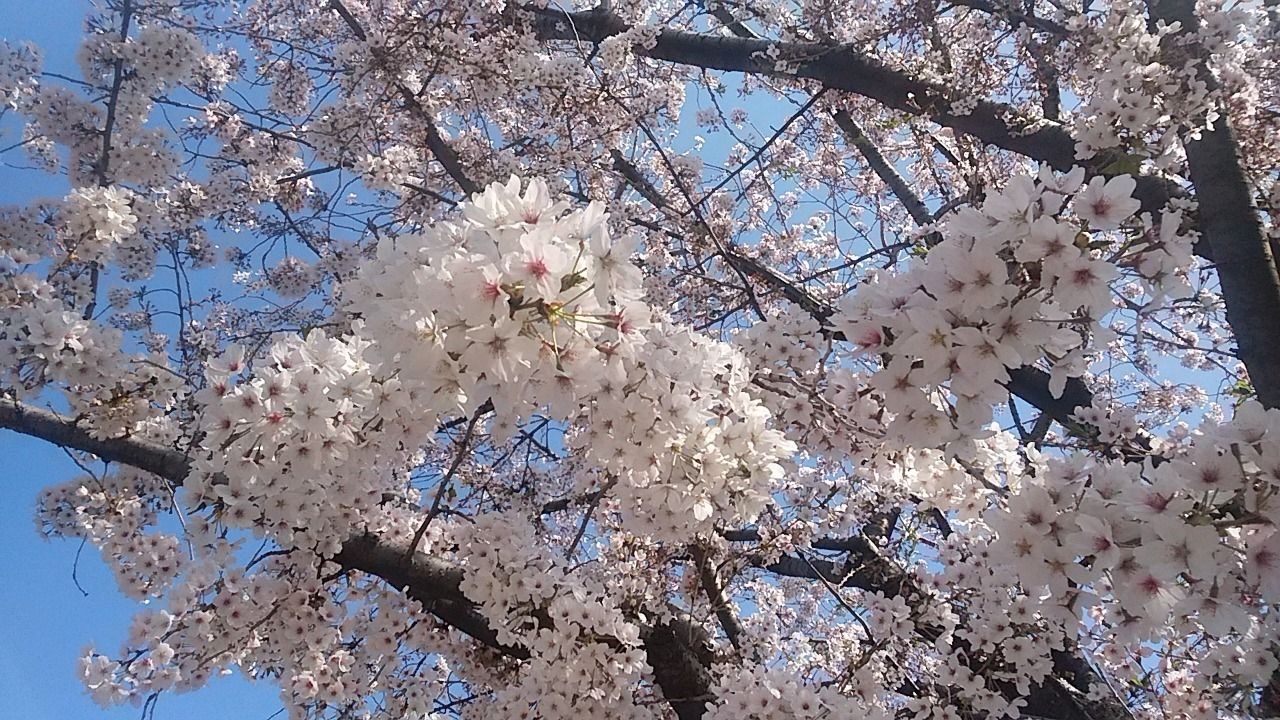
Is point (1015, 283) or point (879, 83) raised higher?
point (879, 83)

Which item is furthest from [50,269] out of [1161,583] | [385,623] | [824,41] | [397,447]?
[1161,583]

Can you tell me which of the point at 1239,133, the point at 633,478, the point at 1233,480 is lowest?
the point at 1233,480

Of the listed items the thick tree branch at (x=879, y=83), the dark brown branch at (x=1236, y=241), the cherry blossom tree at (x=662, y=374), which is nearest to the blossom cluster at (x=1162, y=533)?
the cherry blossom tree at (x=662, y=374)

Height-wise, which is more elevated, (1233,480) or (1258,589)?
(1233,480)

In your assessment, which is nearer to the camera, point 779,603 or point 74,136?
point 74,136

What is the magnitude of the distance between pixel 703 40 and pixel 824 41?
109 cm

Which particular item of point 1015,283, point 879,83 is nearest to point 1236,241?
point 1015,283

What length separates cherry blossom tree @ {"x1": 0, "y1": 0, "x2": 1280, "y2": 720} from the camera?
4.59ft

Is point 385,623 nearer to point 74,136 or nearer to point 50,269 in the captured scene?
point 50,269

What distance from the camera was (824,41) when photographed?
4387mm

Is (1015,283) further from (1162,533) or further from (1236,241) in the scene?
(1236,241)

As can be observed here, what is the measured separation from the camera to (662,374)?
1692 millimetres

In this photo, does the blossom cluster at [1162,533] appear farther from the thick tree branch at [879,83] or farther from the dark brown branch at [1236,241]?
the thick tree branch at [879,83]

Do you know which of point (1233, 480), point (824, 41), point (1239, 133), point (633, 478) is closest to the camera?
point (1233, 480)
